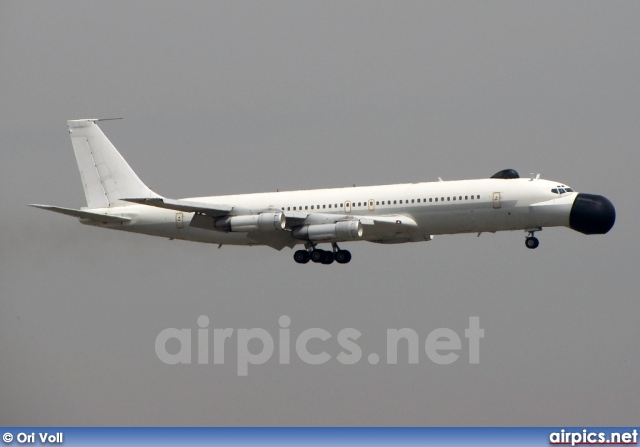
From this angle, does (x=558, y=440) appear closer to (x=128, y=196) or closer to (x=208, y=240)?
(x=208, y=240)

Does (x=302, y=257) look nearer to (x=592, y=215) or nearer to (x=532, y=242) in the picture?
(x=532, y=242)

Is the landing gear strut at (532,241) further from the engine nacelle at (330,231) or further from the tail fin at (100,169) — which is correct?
the tail fin at (100,169)

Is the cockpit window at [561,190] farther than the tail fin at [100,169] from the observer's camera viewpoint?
No

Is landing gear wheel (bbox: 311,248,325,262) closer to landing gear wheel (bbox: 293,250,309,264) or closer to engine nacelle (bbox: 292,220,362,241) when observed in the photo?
landing gear wheel (bbox: 293,250,309,264)

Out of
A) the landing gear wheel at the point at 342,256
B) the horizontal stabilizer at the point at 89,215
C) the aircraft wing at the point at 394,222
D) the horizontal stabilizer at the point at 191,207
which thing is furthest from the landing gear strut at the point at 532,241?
the horizontal stabilizer at the point at 89,215

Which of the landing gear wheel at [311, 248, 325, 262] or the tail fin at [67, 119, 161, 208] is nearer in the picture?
the landing gear wheel at [311, 248, 325, 262]

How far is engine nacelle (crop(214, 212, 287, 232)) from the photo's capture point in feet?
333

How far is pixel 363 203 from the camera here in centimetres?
10275

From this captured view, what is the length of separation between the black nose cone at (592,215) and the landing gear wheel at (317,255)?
15898 millimetres

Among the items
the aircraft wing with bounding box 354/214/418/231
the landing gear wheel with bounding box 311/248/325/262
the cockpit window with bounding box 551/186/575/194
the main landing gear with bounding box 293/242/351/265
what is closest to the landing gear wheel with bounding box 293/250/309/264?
the main landing gear with bounding box 293/242/351/265

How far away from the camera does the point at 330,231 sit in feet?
332

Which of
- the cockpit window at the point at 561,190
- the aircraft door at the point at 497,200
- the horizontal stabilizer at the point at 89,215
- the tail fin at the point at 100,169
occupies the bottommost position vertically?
the aircraft door at the point at 497,200

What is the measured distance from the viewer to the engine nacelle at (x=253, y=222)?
333 feet

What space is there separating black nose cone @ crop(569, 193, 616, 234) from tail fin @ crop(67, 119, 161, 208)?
96.9ft
